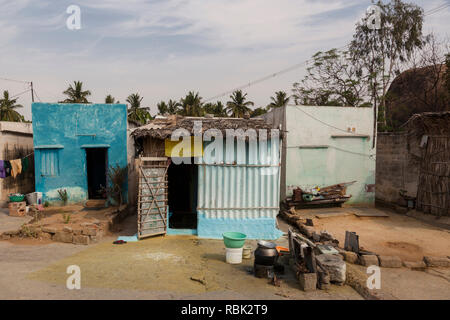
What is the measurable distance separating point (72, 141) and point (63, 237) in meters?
5.41

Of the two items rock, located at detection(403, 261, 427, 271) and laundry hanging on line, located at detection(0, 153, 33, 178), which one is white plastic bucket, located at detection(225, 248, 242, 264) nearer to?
rock, located at detection(403, 261, 427, 271)

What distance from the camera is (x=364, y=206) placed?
1409cm

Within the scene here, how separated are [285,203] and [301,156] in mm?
2187

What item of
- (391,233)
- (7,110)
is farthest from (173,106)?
(391,233)

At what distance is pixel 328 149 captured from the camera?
542 inches

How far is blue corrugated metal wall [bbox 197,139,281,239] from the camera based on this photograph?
9703mm

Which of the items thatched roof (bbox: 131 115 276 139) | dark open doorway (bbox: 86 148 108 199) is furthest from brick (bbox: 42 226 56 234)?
dark open doorway (bbox: 86 148 108 199)

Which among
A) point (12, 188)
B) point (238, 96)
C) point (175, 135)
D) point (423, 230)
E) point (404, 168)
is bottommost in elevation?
point (423, 230)

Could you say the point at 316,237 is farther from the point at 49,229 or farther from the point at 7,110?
the point at 7,110

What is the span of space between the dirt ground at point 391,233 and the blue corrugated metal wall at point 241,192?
252 cm

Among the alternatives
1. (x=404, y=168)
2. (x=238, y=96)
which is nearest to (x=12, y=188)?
(x=404, y=168)
